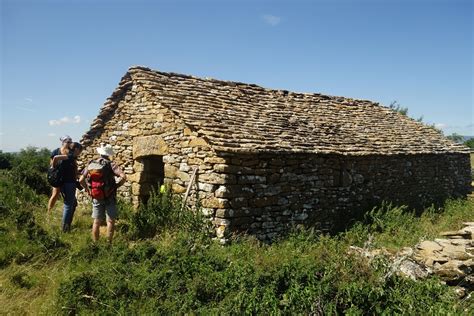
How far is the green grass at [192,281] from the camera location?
450cm

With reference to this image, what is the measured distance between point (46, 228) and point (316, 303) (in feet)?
17.7

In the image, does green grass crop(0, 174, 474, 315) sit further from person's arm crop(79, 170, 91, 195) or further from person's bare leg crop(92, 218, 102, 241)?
person's arm crop(79, 170, 91, 195)

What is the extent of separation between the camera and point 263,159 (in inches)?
299

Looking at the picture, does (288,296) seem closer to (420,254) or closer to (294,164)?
(420,254)

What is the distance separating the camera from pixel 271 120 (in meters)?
9.57

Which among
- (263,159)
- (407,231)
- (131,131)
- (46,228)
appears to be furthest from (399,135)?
(46,228)

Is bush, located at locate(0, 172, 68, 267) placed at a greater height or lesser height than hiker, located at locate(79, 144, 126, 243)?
lesser

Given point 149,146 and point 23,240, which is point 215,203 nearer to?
point 149,146

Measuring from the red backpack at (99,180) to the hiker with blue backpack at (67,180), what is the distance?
0.96m

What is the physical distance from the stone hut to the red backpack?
5.35 feet

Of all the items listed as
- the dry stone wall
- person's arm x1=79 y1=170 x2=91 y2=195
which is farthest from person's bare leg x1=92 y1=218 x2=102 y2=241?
the dry stone wall

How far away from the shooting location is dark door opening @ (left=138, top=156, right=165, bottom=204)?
356 inches

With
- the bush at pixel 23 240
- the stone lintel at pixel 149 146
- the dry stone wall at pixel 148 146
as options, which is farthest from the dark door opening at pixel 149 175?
the bush at pixel 23 240

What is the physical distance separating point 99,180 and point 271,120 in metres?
4.77
